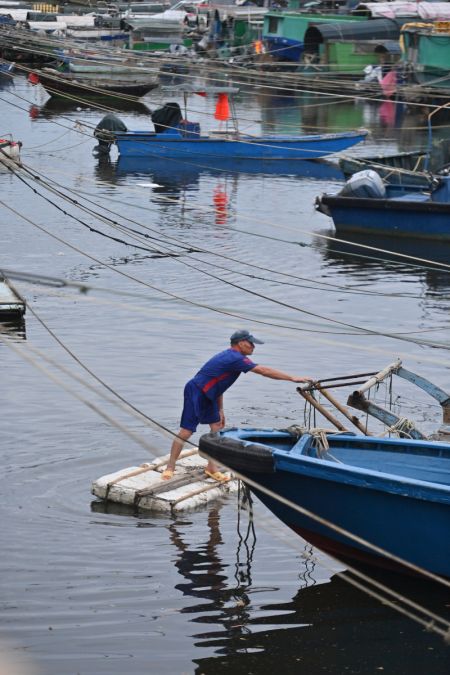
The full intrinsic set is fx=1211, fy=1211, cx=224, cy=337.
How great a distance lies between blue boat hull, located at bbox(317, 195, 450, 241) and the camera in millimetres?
27938

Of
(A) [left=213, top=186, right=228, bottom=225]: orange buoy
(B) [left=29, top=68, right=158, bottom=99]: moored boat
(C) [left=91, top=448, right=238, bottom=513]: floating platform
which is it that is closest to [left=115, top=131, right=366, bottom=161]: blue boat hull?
(A) [left=213, top=186, right=228, bottom=225]: orange buoy

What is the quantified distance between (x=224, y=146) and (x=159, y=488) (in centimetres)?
2889

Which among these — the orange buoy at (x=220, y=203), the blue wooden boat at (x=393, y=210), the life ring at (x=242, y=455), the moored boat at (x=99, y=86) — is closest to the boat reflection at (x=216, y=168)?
the orange buoy at (x=220, y=203)

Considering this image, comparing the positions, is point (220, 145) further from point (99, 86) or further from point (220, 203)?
point (99, 86)

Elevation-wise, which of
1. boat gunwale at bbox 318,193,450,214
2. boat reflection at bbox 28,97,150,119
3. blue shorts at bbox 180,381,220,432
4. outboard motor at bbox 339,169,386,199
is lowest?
blue shorts at bbox 180,381,220,432

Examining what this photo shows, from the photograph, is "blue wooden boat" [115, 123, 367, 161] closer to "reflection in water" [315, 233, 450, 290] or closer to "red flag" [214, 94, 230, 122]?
"red flag" [214, 94, 230, 122]

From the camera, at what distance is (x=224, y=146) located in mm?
40000

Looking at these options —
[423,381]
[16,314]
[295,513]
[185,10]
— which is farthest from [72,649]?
[185,10]

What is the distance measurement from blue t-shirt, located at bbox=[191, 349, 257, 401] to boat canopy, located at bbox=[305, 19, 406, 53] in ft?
200

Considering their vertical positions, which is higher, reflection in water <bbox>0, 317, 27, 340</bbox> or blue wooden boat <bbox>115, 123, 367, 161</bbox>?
blue wooden boat <bbox>115, 123, 367, 161</bbox>

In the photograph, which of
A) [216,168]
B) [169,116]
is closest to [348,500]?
[216,168]

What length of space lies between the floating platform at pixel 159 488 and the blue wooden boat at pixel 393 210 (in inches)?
649

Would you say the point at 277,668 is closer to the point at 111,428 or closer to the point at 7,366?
the point at 111,428

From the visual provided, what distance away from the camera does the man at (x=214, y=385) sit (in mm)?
11688
